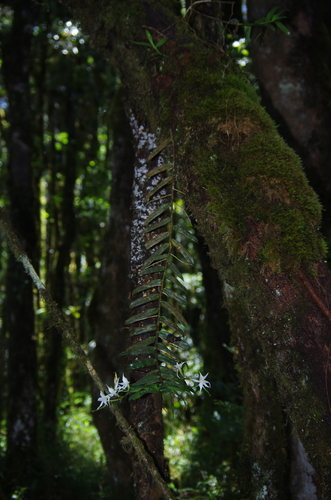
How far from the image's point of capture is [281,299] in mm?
1513

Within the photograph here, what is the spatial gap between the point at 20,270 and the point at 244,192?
144 inches

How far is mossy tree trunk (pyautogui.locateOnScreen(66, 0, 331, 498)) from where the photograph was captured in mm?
1456

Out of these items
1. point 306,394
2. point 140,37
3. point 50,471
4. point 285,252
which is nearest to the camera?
point 306,394

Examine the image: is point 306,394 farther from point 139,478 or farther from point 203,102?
point 203,102

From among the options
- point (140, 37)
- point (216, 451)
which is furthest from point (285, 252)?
point (216, 451)

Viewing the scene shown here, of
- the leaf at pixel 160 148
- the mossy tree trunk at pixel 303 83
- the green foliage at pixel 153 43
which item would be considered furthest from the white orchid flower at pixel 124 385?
the mossy tree trunk at pixel 303 83

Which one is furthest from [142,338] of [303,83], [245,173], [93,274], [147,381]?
[93,274]

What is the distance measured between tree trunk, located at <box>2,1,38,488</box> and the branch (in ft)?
7.65

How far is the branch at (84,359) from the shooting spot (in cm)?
163

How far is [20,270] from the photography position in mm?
4750

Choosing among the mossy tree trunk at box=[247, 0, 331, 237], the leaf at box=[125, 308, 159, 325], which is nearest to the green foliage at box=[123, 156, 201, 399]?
the leaf at box=[125, 308, 159, 325]

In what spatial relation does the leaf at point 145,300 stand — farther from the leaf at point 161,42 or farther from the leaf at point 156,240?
the leaf at point 161,42

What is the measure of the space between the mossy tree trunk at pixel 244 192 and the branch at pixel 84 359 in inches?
21.9

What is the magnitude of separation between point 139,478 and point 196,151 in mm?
1409
